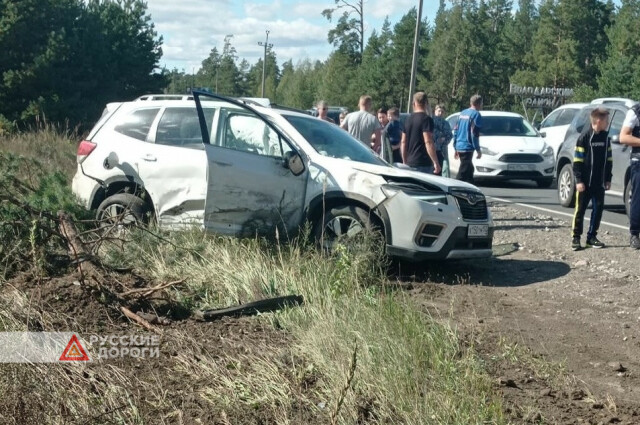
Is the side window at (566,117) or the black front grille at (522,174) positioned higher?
the side window at (566,117)

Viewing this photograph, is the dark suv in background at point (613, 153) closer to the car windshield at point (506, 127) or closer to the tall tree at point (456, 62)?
the car windshield at point (506, 127)

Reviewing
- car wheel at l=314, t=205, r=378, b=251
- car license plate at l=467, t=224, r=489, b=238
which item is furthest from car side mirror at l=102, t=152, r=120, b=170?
car license plate at l=467, t=224, r=489, b=238

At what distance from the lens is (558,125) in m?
20.7

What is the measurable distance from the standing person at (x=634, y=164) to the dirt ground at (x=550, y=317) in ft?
0.79

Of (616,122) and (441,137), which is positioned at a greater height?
(616,122)

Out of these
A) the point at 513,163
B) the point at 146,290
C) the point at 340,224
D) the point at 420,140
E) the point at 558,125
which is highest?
the point at 558,125

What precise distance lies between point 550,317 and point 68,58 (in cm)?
3255

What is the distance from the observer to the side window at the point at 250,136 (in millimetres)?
8672

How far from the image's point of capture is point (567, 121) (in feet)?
67.0

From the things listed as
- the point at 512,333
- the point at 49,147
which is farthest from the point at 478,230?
the point at 49,147

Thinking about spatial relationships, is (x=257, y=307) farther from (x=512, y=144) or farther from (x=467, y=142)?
(x=512, y=144)

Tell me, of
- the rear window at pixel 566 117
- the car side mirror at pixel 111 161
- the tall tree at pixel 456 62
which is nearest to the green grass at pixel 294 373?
the car side mirror at pixel 111 161

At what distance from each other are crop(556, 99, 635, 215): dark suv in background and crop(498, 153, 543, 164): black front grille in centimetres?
330

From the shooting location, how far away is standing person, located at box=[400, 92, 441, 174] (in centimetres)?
1133
